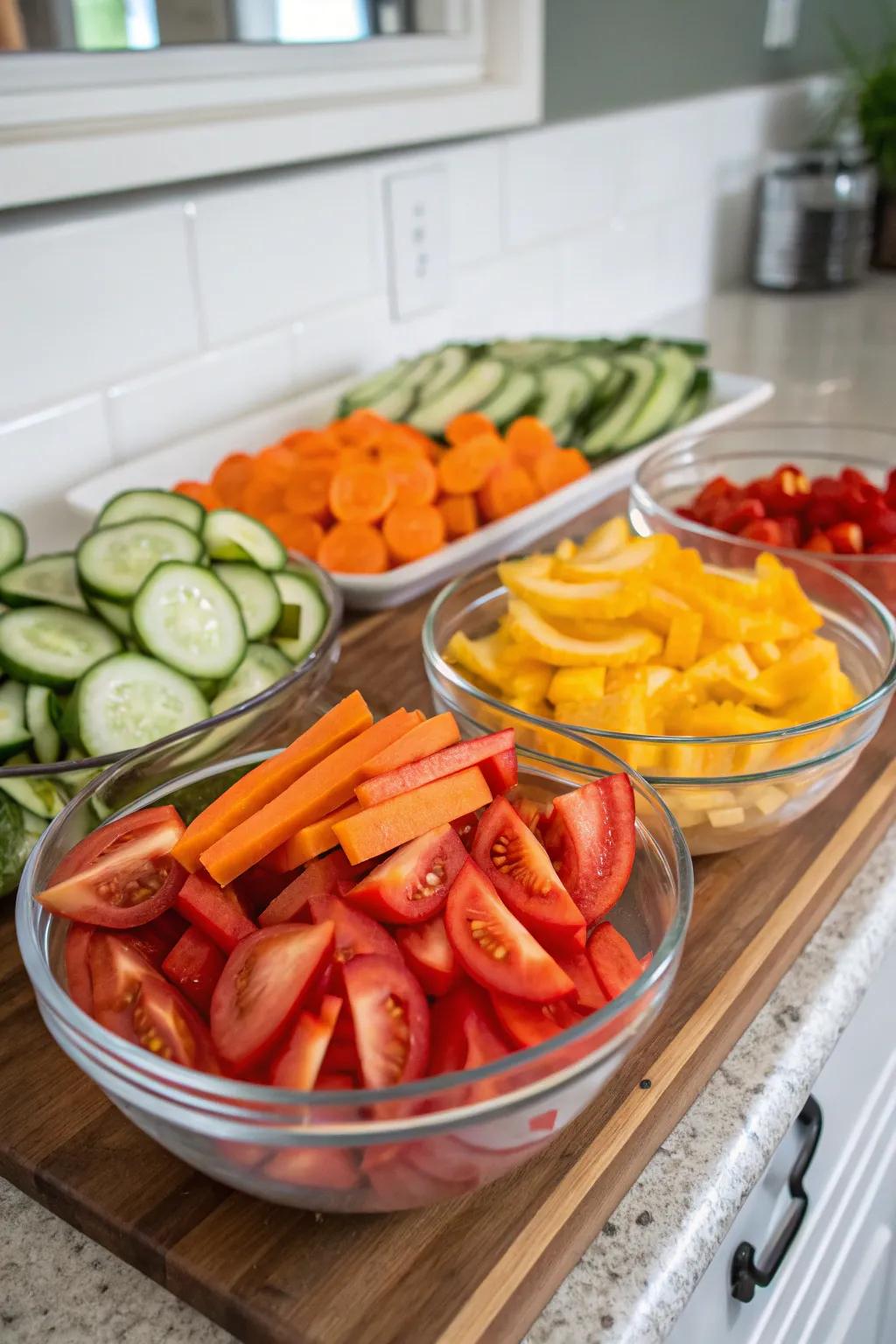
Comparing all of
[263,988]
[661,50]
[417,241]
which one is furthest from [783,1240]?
[661,50]

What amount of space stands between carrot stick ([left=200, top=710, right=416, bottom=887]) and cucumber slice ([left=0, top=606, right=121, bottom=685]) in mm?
258

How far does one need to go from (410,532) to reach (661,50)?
1.27m

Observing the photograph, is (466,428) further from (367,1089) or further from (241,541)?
(367,1089)

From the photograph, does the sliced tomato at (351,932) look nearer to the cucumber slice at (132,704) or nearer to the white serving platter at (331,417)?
the cucumber slice at (132,704)

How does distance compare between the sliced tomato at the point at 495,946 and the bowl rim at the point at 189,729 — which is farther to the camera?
the bowl rim at the point at 189,729

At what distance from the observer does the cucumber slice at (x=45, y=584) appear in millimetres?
835

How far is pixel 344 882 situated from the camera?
1.80 ft

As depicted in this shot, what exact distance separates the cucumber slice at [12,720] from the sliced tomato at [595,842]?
36cm

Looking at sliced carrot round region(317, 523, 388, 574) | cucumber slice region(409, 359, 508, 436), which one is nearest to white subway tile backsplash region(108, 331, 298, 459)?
cucumber slice region(409, 359, 508, 436)

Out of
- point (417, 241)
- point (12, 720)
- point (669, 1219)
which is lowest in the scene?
point (669, 1219)

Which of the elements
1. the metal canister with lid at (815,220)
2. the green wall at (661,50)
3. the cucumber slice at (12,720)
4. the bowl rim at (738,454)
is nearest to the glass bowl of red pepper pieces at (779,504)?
the bowl rim at (738,454)

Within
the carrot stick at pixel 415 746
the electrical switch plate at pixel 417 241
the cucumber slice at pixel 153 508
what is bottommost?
the cucumber slice at pixel 153 508

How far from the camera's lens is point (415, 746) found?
0.58 m

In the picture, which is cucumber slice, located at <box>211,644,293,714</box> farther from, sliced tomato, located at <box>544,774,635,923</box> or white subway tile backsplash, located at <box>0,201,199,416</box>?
white subway tile backsplash, located at <box>0,201,199,416</box>
